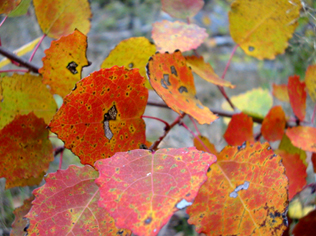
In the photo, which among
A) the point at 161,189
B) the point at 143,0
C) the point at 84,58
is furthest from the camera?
the point at 143,0

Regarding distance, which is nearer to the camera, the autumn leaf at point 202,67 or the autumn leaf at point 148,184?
the autumn leaf at point 148,184

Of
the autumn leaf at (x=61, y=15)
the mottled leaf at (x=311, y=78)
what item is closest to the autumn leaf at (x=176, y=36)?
the autumn leaf at (x=61, y=15)

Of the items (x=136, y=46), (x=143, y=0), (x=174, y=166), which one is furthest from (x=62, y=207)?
(x=143, y=0)

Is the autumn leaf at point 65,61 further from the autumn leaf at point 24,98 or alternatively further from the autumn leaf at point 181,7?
the autumn leaf at point 181,7

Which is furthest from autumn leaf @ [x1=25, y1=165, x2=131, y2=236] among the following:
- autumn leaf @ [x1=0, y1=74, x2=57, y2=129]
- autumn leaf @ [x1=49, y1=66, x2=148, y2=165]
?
autumn leaf @ [x1=0, y1=74, x2=57, y2=129]

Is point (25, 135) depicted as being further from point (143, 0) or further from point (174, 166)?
point (143, 0)

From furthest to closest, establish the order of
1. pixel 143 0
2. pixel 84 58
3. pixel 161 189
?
pixel 143 0 < pixel 84 58 < pixel 161 189
